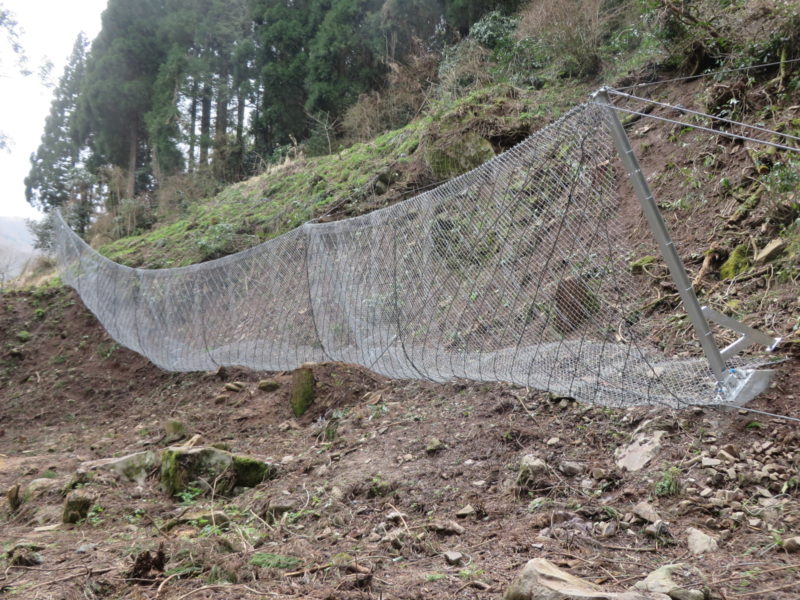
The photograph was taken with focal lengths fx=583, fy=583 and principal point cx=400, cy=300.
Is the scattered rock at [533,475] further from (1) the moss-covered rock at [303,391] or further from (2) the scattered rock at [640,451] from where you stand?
(1) the moss-covered rock at [303,391]

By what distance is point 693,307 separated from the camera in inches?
65.9

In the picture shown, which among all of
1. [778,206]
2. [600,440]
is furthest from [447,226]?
[778,206]

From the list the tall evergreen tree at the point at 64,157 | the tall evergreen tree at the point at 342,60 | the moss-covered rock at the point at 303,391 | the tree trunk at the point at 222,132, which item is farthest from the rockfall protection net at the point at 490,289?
the tall evergreen tree at the point at 64,157

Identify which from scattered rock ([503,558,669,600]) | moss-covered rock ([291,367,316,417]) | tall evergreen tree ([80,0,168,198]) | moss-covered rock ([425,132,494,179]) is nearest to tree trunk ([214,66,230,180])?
tall evergreen tree ([80,0,168,198])

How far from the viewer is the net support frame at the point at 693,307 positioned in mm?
1644

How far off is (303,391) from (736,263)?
241 centimetres

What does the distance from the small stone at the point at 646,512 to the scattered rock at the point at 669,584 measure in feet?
0.82

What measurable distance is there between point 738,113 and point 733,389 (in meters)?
2.62

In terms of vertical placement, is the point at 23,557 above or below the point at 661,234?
below

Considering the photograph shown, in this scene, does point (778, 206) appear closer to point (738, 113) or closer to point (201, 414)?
point (738, 113)

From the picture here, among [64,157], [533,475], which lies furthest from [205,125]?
[533,475]

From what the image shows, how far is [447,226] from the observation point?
8.61ft

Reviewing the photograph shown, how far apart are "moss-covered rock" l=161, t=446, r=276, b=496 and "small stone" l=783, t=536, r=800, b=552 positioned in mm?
1924

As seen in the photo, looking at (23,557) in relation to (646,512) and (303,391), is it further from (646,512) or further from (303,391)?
(646,512)
